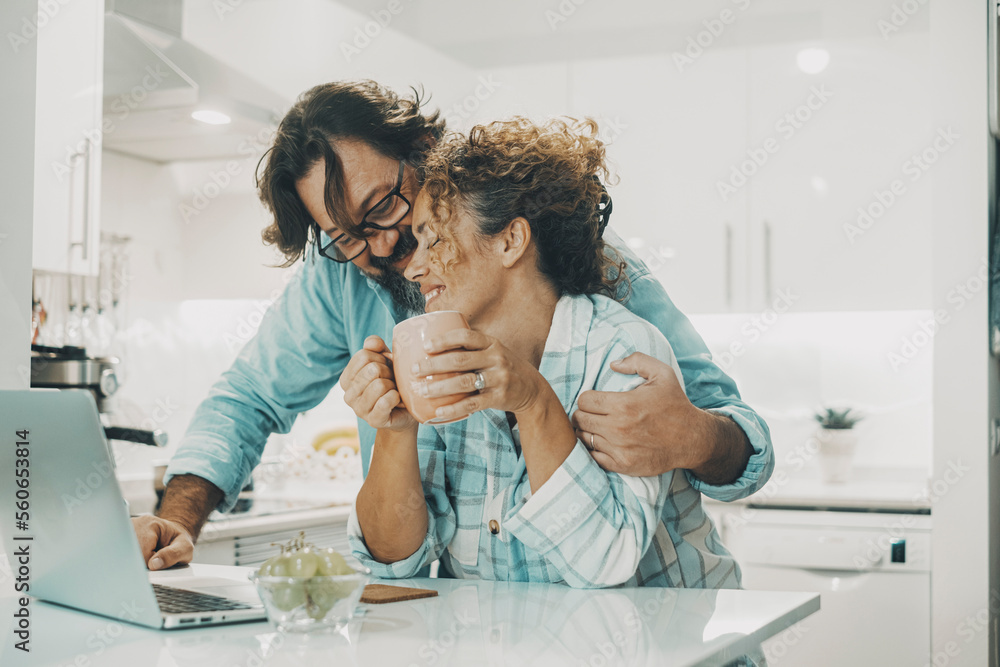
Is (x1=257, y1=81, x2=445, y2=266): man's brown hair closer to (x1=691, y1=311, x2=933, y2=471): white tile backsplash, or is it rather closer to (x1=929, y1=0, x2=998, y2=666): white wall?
(x1=929, y1=0, x2=998, y2=666): white wall

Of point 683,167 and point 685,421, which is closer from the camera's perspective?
point 685,421

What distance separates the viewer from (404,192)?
1.50 meters

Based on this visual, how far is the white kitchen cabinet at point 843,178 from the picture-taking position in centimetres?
312

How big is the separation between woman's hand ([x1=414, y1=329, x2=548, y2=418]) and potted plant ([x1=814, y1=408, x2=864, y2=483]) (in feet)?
8.17

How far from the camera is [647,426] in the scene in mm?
1094

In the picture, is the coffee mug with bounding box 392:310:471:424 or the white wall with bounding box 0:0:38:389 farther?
the white wall with bounding box 0:0:38:389

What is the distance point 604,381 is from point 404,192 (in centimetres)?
49

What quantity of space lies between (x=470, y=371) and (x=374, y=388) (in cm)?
14

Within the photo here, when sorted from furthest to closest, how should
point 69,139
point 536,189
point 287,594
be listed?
1. point 69,139
2. point 536,189
3. point 287,594

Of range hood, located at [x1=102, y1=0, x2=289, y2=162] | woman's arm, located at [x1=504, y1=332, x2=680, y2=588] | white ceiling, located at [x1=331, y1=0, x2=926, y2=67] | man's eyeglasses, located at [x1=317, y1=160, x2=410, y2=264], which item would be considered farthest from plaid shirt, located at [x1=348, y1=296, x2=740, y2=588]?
white ceiling, located at [x1=331, y1=0, x2=926, y2=67]

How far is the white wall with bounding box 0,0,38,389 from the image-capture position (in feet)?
4.45

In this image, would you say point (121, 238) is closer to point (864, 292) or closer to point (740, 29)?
point (740, 29)

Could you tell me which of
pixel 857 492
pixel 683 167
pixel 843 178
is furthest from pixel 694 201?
pixel 857 492

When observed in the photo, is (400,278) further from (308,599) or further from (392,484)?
(308,599)
